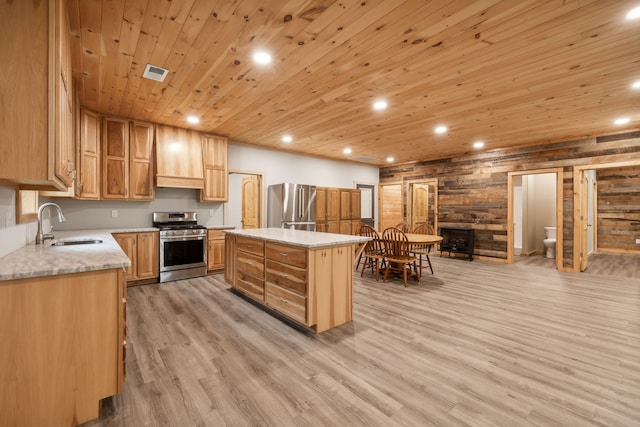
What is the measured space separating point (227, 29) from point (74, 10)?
102 centimetres

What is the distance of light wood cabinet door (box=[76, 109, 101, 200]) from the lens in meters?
3.96

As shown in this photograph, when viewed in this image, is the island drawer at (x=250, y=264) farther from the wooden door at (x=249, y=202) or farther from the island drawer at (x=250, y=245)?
the wooden door at (x=249, y=202)

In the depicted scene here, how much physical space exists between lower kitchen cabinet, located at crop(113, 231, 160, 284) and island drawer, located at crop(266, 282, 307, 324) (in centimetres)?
242

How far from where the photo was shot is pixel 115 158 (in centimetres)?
440

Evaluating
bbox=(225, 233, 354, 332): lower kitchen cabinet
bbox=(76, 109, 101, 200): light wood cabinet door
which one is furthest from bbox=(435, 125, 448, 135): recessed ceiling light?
bbox=(76, 109, 101, 200): light wood cabinet door

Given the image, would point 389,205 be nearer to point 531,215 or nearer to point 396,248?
point 531,215

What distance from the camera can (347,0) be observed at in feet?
6.14

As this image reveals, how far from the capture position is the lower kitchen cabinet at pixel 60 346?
4.74 ft

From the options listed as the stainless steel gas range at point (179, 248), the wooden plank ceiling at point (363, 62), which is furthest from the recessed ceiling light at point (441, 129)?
the stainless steel gas range at point (179, 248)

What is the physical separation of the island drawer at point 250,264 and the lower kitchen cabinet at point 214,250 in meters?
1.49

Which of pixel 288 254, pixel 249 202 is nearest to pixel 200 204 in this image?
pixel 249 202

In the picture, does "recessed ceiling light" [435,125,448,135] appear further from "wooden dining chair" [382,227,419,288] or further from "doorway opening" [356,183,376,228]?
"doorway opening" [356,183,376,228]

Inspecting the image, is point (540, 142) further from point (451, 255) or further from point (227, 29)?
point (227, 29)

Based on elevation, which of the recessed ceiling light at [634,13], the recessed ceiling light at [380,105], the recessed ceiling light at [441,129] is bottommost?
the recessed ceiling light at [634,13]
